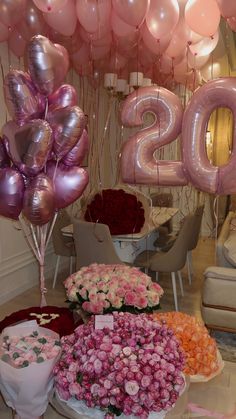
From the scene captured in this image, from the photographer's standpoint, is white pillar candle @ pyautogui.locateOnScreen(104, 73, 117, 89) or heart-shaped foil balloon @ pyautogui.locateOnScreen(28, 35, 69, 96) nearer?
heart-shaped foil balloon @ pyautogui.locateOnScreen(28, 35, 69, 96)

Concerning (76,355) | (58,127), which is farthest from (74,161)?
(76,355)

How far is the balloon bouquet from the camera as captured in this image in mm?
1558

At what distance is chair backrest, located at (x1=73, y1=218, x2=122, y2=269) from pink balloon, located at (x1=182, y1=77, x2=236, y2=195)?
1377mm

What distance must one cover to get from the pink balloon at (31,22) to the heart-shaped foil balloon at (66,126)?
2.77ft

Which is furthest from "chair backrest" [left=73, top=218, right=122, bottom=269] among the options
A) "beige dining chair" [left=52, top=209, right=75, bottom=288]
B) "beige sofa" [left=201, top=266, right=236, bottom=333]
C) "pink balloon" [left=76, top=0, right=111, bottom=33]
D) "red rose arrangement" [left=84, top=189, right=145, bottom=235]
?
"pink balloon" [left=76, top=0, right=111, bottom=33]

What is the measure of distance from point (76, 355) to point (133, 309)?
1.45 feet

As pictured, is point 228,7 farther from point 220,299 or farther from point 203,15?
point 220,299

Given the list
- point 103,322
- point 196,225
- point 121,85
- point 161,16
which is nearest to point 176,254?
point 196,225

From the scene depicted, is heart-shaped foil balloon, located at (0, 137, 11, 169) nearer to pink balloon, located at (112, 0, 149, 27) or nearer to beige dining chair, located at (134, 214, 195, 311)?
pink balloon, located at (112, 0, 149, 27)

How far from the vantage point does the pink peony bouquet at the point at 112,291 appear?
1.39m

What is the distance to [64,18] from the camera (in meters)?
2.03

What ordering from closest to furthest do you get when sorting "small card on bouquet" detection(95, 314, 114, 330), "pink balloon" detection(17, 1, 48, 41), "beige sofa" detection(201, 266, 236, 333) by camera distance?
"small card on bouquet" detection(95, 314, 114, 330), "pink balloon" detection(17, 1, 48, 41), "beige sofa" detection(201, 266, 236, 333)

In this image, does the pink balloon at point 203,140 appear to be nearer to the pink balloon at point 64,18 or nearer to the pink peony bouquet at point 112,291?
the pink peony bouquet at point 112,291

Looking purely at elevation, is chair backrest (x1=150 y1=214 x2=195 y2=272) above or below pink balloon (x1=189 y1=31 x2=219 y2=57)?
below
